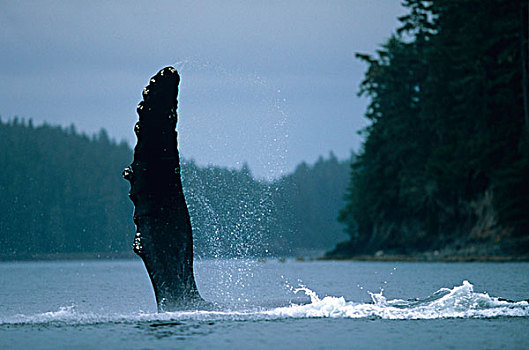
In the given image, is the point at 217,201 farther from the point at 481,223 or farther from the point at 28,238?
the point at 481,223

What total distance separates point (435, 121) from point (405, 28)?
15.1 meters

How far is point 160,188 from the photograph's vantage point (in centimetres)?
1856

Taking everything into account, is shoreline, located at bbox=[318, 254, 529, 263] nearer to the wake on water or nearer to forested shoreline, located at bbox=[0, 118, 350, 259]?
the wake on water

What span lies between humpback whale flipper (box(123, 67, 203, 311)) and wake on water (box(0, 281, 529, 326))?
167 cm

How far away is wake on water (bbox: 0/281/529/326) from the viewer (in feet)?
66.1

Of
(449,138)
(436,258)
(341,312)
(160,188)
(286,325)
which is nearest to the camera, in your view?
(160,188)

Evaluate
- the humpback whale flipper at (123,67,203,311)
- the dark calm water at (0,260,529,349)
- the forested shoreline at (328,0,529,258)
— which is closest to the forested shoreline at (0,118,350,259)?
the forested shoreline at (328,0,529,258)

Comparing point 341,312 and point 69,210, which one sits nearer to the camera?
point 341,312

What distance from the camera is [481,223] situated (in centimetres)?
6969

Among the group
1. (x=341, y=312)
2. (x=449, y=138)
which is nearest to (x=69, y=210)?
(x=449, y=138)

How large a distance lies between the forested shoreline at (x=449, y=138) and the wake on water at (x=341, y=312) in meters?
40.8

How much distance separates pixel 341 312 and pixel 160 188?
247 inches

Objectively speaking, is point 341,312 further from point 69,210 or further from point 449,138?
point 69,210

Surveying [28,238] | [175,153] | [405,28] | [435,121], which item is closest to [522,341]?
[175,153]
